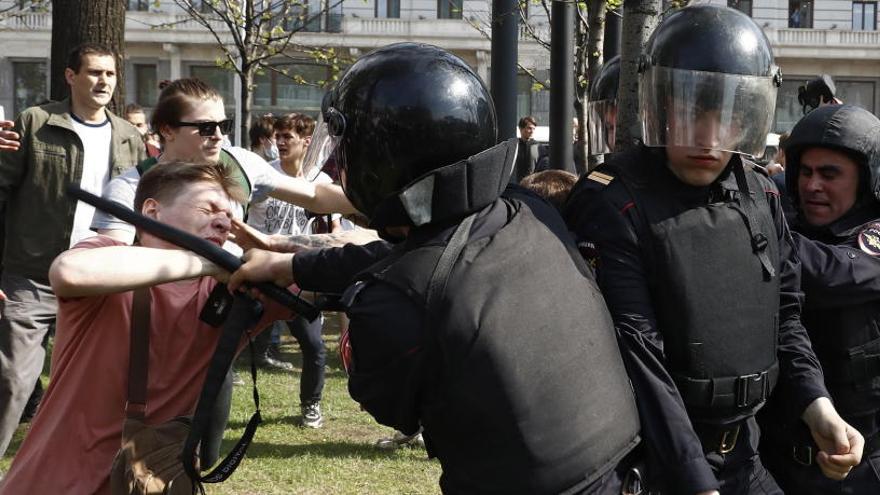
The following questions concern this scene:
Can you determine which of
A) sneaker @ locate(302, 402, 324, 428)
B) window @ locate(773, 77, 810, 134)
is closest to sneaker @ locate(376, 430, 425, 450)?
sneaker @ locate(302, 402, 324, 428)

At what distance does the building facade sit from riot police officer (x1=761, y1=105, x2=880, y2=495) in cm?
3675

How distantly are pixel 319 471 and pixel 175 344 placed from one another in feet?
10.6

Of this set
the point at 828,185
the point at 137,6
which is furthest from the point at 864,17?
the point at 828,185

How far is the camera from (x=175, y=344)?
281 cm

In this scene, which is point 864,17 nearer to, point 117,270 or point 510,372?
point 117,270

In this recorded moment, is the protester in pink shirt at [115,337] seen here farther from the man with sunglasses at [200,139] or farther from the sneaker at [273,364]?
the sneaker at [273,364]

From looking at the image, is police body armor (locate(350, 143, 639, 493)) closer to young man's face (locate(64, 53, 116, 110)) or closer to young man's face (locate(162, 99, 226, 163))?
young man's face (locate(162, 99, 226, 163))

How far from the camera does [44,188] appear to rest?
5.91m

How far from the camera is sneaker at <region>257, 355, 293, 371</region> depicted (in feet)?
28.9

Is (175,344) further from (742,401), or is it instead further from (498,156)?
(742,401)

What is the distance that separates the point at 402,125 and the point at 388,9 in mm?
40560

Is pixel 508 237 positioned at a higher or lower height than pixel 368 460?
higher

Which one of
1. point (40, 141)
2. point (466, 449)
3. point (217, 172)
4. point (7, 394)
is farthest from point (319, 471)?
point (466, 449)

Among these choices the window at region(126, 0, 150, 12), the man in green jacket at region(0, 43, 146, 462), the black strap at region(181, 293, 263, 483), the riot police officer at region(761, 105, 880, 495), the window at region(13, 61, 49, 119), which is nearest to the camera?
the black strap at region(181, 293, 263, 483)
